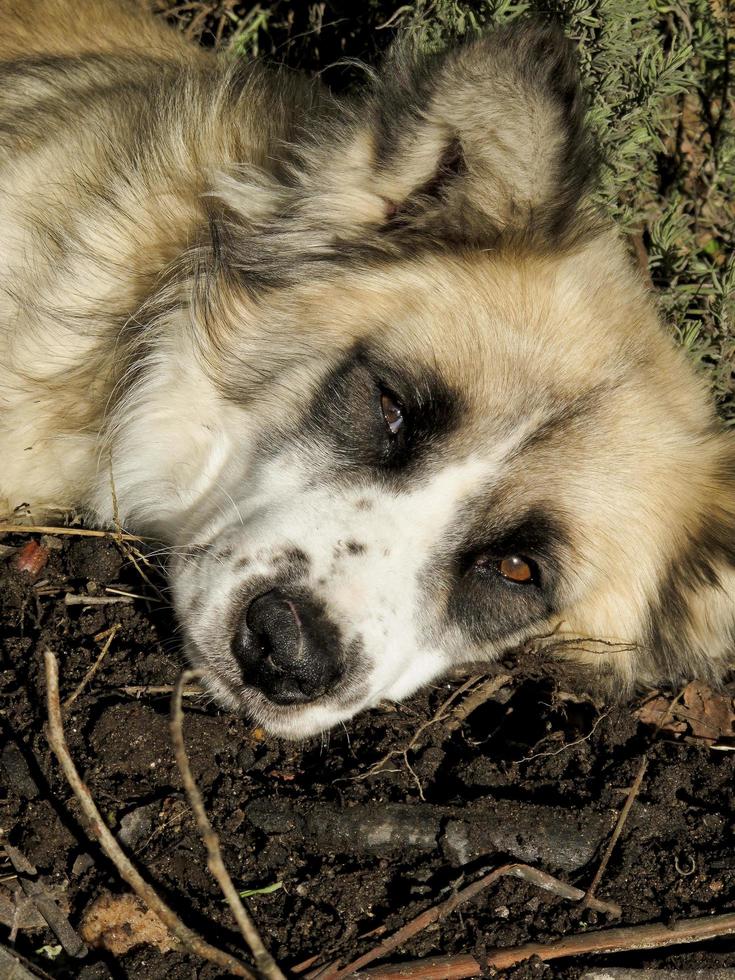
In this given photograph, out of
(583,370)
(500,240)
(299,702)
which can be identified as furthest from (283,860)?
(500,240)

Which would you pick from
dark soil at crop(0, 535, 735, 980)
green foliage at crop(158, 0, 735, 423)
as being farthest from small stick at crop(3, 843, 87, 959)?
green foliage at crop(158, 0, 735, 423)

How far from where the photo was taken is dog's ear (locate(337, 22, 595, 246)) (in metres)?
2.32

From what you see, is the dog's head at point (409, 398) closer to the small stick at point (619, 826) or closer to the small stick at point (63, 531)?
the small stick at point (63, 531)

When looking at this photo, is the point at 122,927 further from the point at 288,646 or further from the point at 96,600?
the point at 96,600

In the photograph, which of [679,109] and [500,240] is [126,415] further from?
[679,109]

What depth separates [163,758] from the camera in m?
2.58

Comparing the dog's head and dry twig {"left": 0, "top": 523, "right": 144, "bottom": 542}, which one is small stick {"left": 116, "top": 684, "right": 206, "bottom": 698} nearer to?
the dog's head

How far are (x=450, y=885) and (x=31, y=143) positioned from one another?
2.49 meters

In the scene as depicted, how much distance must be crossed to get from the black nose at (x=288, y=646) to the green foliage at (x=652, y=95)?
1918mm

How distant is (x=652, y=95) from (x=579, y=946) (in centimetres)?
303

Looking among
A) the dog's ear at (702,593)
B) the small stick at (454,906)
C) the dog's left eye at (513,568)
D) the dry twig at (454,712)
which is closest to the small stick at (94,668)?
the dry twig at (454,712)

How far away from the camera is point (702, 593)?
127 inches

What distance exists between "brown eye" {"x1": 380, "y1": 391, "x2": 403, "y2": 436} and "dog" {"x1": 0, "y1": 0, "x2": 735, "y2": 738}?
17mm

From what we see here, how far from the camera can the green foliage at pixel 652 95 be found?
3.64m
